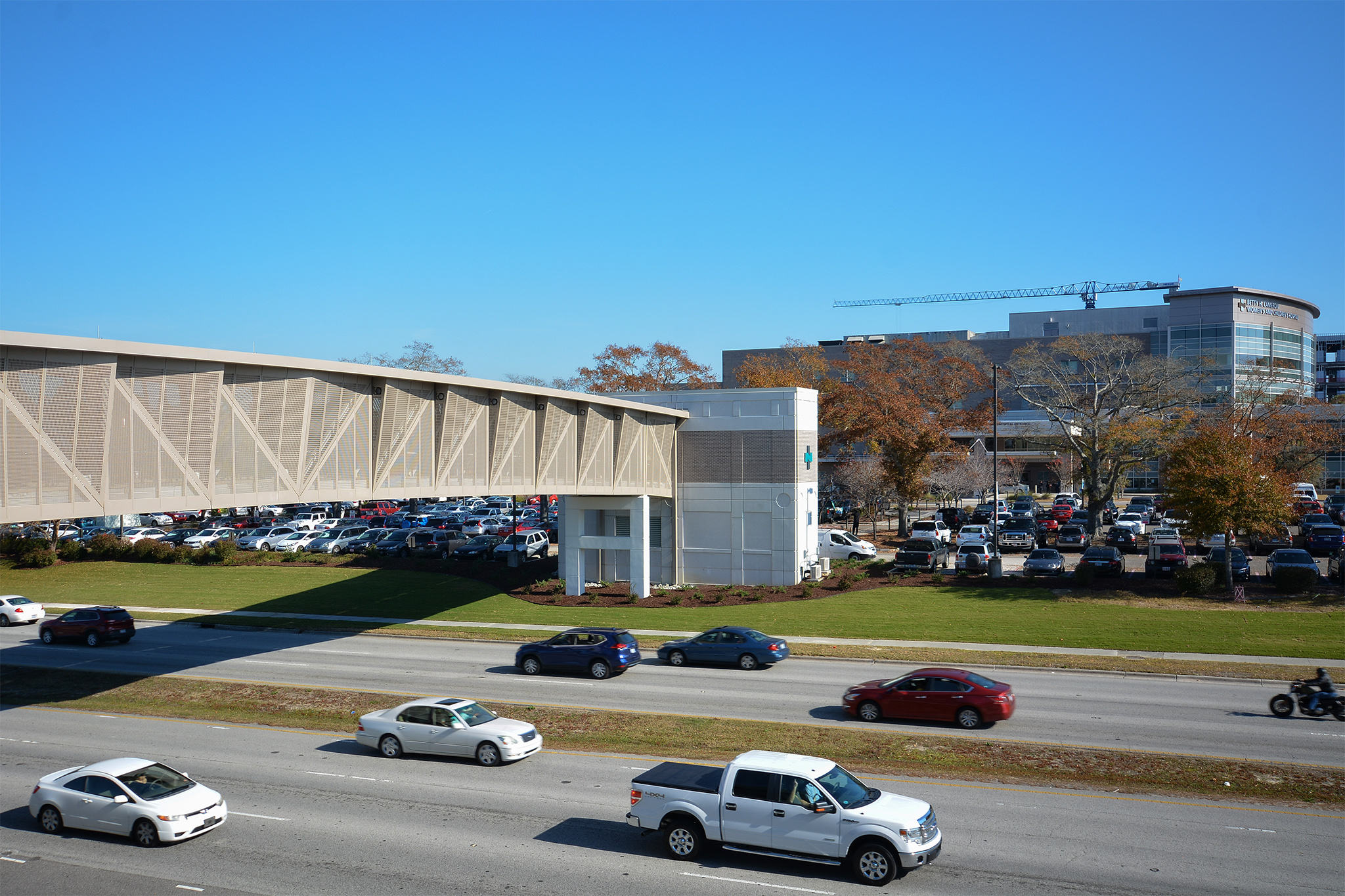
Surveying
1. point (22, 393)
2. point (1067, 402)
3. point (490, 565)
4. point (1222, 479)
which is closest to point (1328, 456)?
point (1067, 402)

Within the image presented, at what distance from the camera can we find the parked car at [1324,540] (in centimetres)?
4600

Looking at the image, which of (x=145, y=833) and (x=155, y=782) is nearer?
(x=145, y=833)

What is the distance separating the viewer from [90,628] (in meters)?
34.2

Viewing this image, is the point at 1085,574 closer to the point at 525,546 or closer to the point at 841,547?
the point at 841,547

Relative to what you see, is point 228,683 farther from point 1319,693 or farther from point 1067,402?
point 1067,402

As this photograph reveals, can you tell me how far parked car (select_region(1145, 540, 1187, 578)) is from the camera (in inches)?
1599

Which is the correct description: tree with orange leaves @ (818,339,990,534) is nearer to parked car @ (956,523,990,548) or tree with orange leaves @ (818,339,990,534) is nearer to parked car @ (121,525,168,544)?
parked car @ (956,523,990,548)

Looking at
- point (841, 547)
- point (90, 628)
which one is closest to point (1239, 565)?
point (841, 547)

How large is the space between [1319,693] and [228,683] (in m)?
28.2

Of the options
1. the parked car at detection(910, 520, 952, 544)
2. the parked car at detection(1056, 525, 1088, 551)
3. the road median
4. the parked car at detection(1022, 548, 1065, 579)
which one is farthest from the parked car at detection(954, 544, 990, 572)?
the road median

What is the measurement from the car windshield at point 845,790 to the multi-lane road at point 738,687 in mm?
8028

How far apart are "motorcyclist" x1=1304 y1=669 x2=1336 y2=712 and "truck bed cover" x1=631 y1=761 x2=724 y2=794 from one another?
50.8 ft

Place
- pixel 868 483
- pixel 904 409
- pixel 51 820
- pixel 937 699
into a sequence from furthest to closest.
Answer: pixel 868 483, pixel 904 409, pixel 937 699, pixel 51 820

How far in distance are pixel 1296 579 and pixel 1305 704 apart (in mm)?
17505
